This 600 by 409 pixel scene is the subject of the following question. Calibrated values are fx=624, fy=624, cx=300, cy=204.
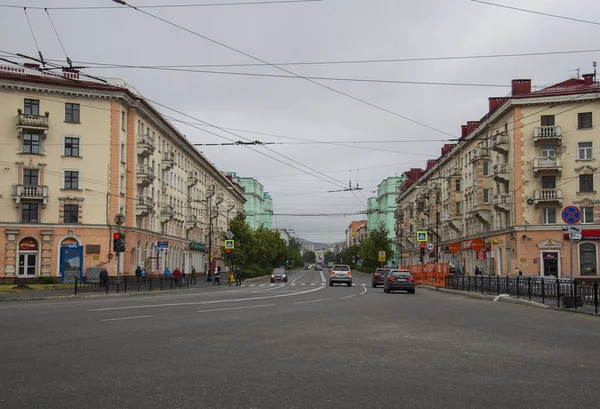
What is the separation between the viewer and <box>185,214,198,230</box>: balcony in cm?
7931

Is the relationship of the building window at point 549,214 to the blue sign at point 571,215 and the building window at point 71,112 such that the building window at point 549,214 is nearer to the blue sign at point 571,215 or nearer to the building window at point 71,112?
the blue sign at point 571,215

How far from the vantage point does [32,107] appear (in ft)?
162

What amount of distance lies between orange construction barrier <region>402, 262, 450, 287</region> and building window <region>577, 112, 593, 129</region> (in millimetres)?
17144

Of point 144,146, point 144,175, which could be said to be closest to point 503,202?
point 144,175

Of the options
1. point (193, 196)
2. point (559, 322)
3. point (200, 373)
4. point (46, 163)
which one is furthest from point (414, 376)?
point (193, 196)

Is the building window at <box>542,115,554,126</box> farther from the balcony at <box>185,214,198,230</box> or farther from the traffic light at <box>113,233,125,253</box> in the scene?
the balcony at <box>185,214,198,230</box>

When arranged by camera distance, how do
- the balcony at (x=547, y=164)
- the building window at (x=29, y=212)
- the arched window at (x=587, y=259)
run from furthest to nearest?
the balcony at (x=547, y=164)
the arched window at (x=587, y=259)
the building window at (x=29, y=212)

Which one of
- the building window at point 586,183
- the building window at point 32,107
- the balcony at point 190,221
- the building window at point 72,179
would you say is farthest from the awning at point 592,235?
the balcony at point 190,221

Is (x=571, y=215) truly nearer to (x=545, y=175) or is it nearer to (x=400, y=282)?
(x=400, y=282)

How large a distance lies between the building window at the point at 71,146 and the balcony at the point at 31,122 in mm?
1972

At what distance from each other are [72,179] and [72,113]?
5359 millimetres

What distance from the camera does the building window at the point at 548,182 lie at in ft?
175

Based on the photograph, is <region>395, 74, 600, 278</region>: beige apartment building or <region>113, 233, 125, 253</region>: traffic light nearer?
<region>113, 233, 125, 253</region>: traffic light

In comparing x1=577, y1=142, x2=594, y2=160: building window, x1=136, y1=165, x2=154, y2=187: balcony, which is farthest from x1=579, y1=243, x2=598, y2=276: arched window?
x1=136, y1=165, x2=154, y2=187: balcony
